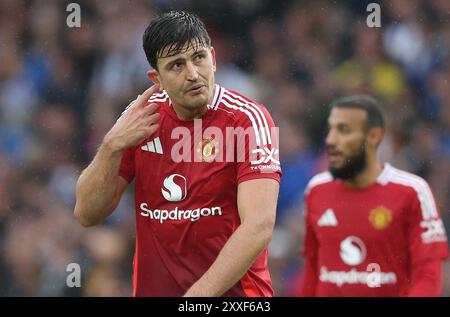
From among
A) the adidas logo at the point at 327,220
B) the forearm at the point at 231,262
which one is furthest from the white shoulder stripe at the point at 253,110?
the adidas logo at the point at 327,220

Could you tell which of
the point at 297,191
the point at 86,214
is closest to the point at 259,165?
the point at 86,214

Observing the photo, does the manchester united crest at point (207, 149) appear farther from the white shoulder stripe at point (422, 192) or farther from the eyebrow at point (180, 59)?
the white shoulder stripe at point (422, 192)

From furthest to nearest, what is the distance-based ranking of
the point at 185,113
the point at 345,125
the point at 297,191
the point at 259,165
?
the point at 297,191
the point at 345,125
the point at 185,113
the point at 259,165

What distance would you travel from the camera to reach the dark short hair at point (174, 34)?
4246mm

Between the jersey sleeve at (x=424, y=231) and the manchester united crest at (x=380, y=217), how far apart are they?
0.47 feet

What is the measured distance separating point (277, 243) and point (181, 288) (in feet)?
12.7

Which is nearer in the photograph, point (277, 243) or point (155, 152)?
point (155, 152)

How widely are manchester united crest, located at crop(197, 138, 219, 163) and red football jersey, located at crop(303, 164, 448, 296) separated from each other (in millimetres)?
2064

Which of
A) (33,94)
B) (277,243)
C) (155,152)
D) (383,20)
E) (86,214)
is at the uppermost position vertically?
(383,20)

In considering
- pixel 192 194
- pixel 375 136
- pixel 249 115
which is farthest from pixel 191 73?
pixel 375 136

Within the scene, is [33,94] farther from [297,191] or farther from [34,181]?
[297,191]

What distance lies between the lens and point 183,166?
4371 millimetres

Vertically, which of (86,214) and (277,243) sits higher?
(86,214)

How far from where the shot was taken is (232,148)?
4281 mm
